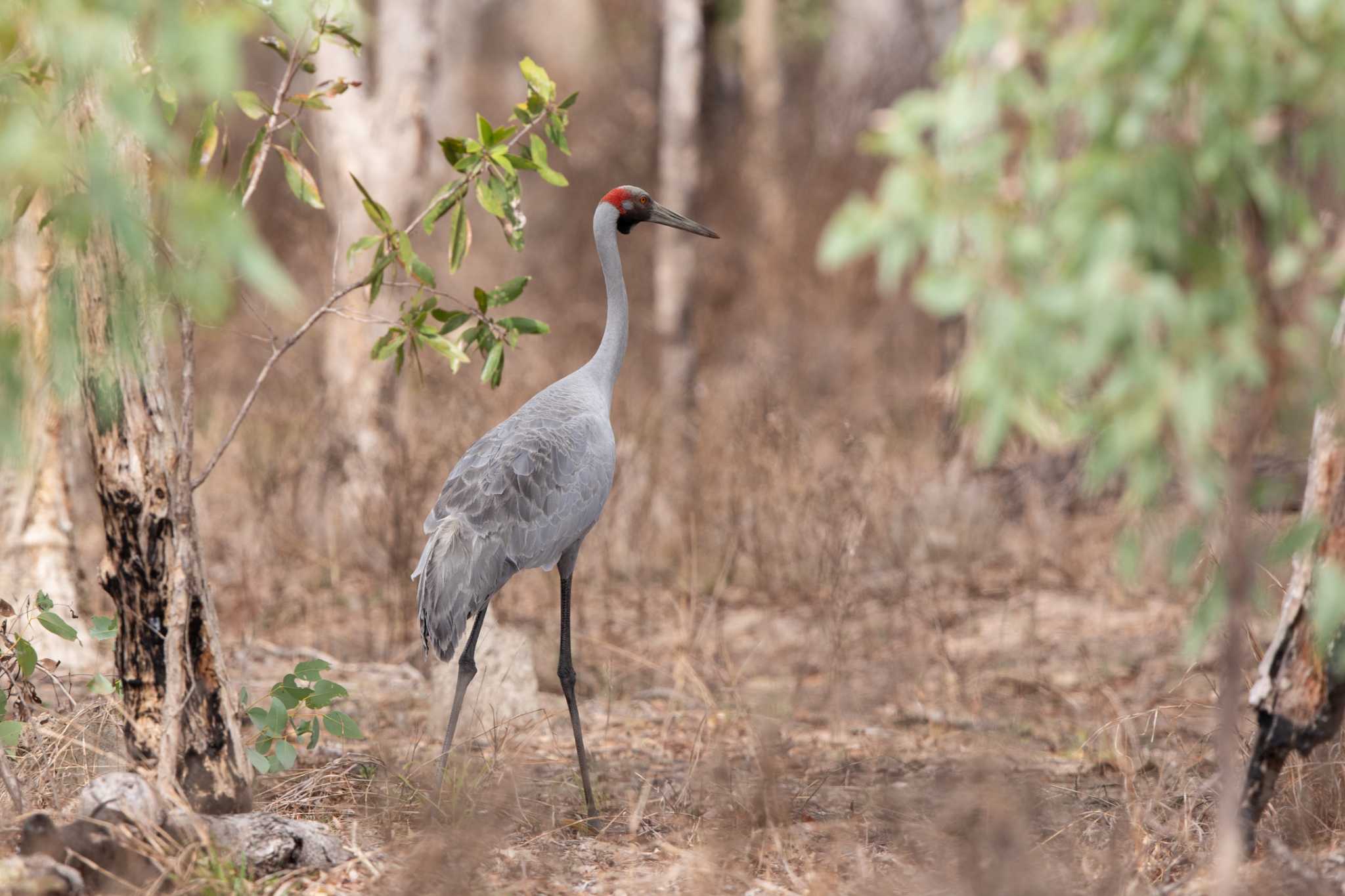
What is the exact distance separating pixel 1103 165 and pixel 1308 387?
2.09 ft

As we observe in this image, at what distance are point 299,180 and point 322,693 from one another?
1.46m

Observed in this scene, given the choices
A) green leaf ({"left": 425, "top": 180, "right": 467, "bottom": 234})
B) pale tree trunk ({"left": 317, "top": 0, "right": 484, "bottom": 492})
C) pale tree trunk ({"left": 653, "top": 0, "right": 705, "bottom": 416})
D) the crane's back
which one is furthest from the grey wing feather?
pale tree trunk ({"left": 653, "top": 0, "right": 705, "bottom": 416})

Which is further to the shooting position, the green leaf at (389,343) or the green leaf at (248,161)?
the green leaf at (389,343)

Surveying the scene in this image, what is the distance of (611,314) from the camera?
196 inches

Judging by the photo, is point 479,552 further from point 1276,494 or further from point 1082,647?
point 1082,647

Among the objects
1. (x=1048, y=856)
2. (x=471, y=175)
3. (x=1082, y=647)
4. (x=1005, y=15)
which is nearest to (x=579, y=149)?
(x=1082, y=647)

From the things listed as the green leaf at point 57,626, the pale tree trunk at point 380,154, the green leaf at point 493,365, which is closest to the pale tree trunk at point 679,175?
the pale tree trunk at point 380,154

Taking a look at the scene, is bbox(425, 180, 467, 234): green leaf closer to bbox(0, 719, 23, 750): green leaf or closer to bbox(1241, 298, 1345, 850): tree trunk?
bbox(0, 719, 23, 750): green leaf

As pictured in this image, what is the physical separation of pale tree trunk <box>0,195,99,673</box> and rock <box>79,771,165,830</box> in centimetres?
235

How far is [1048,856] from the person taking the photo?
146 inches

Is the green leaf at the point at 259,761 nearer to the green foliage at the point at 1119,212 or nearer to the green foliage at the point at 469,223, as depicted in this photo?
the green foliage at the point at 469,223

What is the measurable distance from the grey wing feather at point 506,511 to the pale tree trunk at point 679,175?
4.45 m

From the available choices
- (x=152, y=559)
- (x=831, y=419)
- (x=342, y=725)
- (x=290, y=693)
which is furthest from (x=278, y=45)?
(x=831, y=419)

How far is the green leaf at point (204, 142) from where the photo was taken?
339 cm
